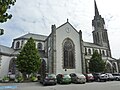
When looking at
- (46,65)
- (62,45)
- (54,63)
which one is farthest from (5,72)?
(62,45)

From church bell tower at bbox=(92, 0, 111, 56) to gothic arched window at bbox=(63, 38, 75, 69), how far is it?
2556cm

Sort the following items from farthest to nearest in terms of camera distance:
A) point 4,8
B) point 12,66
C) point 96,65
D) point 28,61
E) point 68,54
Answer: point 96,65
point 68,54
point 12,66
point 28,61
point 4,8

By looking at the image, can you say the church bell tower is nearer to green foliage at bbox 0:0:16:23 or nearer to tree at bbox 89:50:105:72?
tree at bbox 89:50:105:72

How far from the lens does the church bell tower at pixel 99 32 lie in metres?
57.7

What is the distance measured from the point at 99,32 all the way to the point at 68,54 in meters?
29.6

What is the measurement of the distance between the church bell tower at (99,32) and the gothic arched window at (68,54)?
2556cm

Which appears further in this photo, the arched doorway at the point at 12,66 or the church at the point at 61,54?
the arched doorway at the point at 12,66

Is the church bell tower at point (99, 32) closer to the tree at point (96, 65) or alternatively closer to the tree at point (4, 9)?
the tree at point (96, 65)

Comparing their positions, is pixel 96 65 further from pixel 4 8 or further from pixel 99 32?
pixel 4 8

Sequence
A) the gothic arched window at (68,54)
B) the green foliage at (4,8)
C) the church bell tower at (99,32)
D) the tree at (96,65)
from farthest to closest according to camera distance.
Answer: the church bell tower at (99,32) < the tree at (96,65) < the gothic arched window at (68,54) < the green foliage at (4,8)

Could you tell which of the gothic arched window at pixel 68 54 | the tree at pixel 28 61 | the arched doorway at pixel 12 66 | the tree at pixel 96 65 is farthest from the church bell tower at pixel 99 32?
the arched doorway at pixel 12 66

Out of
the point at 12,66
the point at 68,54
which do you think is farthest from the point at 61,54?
the point at 12,66

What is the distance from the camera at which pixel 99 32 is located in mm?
58688

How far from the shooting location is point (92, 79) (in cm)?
2384
